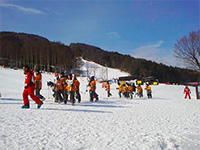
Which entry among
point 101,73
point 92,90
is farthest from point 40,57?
point 92,90

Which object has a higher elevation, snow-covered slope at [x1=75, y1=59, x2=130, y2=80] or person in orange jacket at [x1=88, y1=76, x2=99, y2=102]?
snow-covered slope at [x1=75, y1=59, x2=130, y2=80]

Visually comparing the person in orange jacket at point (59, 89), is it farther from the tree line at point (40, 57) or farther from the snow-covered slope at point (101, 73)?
the snow-covered slope at point (101, 73)

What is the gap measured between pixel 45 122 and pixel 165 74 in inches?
4975

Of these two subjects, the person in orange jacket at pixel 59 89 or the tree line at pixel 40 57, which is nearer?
the person in orange jacket at pixel 59 89

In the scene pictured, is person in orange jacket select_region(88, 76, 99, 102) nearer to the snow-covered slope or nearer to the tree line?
the tree line

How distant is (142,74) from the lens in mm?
105062

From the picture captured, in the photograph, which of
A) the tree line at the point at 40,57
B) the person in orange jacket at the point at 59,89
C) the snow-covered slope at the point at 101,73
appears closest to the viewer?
the person in orange jacket at the point at 59,89

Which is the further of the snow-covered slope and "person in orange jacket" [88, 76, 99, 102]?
the snow-covered slope

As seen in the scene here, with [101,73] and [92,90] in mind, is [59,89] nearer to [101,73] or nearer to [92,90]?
[92,90]

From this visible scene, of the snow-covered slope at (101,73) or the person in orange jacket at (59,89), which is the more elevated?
the snow-covered slope at (101,73)

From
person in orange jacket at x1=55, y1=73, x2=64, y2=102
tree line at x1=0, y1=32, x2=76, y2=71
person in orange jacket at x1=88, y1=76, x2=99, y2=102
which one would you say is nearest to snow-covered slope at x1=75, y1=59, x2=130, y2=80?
tree line at x1=0, y1=32, x2=76, y2=71

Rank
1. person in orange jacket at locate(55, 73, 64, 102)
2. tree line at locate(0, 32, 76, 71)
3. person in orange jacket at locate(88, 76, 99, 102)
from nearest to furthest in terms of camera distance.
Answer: person in orange jacket at locate(55, 73, 64, 102) < person in orange jacket at locate(88, 76, 99, 102) < tree line at locate(0, 32, 76, 71)

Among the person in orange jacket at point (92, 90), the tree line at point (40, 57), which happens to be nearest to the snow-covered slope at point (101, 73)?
the tree line at point (40, 57)

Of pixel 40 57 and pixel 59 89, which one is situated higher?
pixel 40 57
